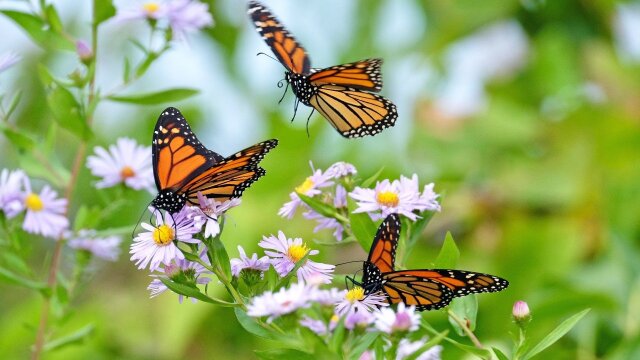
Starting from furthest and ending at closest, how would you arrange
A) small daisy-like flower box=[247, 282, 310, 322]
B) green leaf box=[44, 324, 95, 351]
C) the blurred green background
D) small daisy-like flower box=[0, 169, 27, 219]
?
the blurred green background → green leaf box=[44, 324, 95, 351] → small daisy-like flower box=[0, 169, 27, 219] → small daisy-like flower box=[247, 282, 310, 322]

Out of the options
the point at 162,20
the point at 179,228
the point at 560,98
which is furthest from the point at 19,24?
the point at 560,98

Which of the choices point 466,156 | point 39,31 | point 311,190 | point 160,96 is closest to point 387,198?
point 311,190

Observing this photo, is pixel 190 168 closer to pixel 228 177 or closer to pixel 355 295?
pixel 228 177

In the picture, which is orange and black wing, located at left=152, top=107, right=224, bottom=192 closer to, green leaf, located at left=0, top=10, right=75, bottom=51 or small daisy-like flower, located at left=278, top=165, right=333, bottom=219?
small daisy-like flower, located at left=278, top=165, right=333, bottom=219

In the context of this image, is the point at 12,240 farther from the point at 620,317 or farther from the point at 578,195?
the point at 578,195

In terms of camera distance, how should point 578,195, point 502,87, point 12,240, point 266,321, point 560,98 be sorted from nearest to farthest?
point 266,321 < point 12,240 < point 578,195 < point 560,98 < point 502,87

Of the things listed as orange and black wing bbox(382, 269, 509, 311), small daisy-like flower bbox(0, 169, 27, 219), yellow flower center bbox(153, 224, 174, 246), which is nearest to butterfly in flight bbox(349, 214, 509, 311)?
orange and black wing bbox(382, 269, 509, 311)
